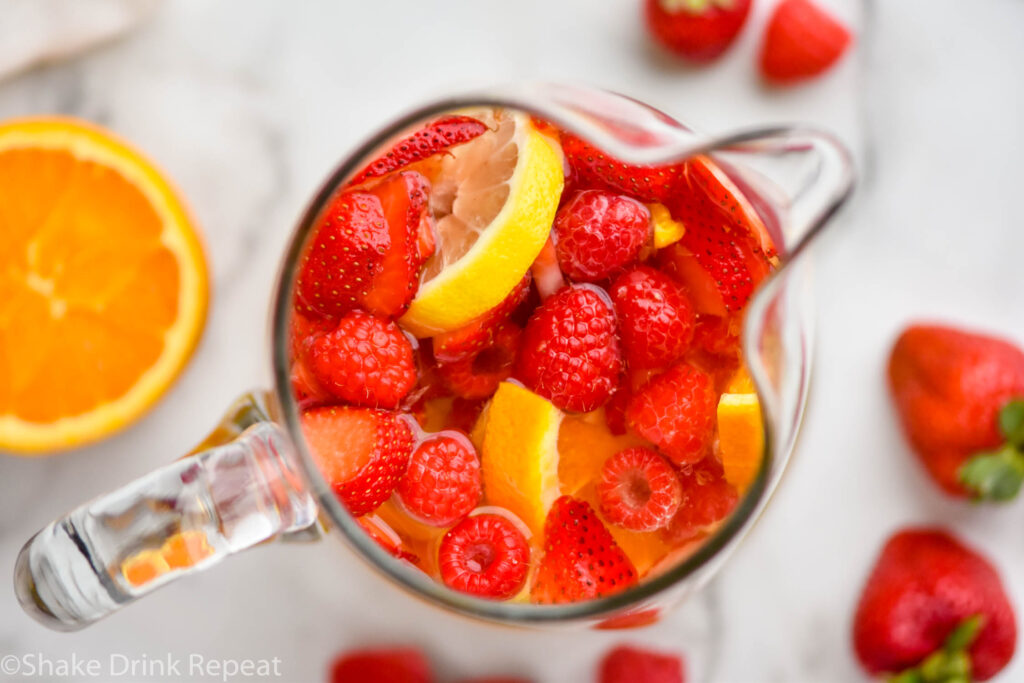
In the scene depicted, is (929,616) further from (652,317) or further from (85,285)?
(85,285)

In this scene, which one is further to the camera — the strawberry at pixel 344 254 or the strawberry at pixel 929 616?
the strawberry at pixel 929 616

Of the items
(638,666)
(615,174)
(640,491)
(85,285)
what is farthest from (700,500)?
(85,285)

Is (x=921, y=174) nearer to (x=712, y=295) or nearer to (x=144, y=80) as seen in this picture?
(x=712, y=295)

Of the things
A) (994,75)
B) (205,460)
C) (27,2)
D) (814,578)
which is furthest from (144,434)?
(994,75)

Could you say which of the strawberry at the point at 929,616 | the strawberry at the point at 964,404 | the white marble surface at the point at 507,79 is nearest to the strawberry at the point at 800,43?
the white marble surface at the point at 507,79

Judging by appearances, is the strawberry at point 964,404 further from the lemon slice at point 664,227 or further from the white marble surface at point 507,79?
the lemon slice at point 664,227
